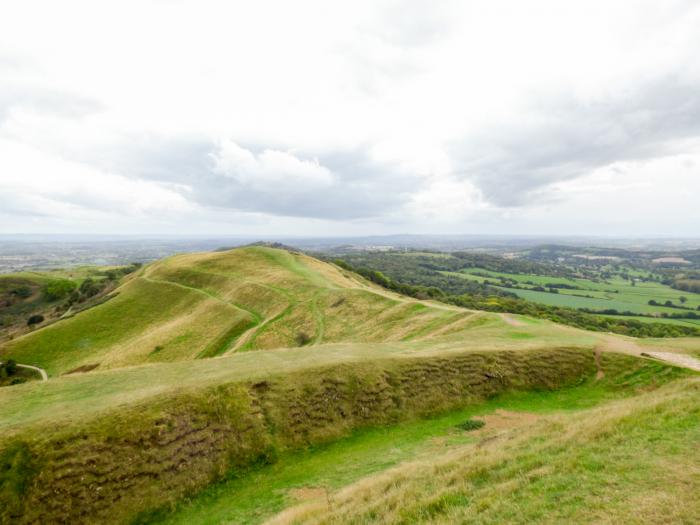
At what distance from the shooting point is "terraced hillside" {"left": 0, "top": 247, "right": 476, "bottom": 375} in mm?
43875

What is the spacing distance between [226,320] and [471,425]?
45517mm

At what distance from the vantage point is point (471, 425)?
63.8ft

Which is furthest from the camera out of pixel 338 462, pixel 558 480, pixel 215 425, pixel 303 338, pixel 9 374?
pixel 303 338

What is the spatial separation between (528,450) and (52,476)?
66.6 ft

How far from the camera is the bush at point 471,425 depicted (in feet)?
63.3

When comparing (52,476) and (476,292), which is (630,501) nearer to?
(52,476)

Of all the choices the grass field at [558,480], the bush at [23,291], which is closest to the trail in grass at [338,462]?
the grass field at [558,480]

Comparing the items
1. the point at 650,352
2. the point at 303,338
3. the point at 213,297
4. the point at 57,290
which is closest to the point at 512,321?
the point at 650,352

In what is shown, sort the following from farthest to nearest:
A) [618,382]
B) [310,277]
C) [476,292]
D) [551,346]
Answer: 1. [476,292]
2. [310,277]
3. [551,346]
4. [618,382]

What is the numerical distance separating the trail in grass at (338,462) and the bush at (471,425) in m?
0.40

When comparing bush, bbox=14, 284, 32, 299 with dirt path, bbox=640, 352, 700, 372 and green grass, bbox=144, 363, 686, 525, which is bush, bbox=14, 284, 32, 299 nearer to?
green grass, bbox=144, 363, 686, 525

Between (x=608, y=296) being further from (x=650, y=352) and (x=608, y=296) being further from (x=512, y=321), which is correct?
(x=650, y=352)

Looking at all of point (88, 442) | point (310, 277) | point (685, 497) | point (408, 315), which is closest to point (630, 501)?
point (685, 497)

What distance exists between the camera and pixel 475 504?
9.51m
